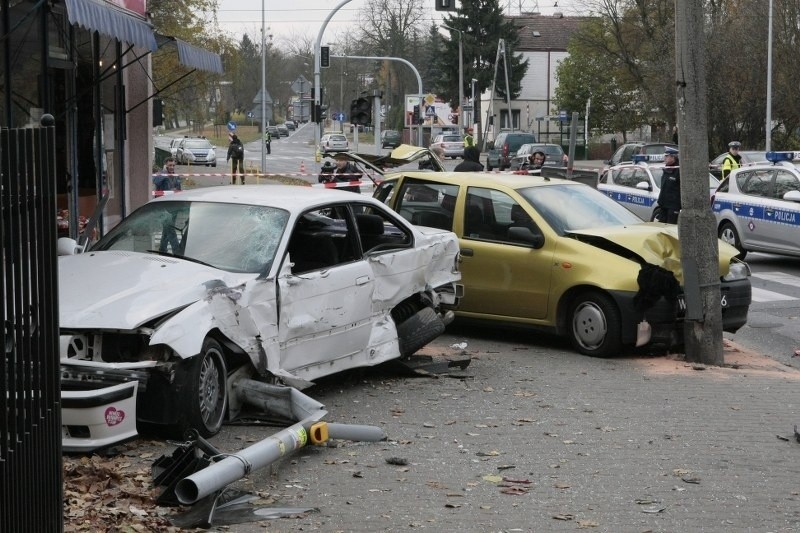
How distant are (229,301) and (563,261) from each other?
4.36 metres

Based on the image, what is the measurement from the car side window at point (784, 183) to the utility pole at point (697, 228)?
8.67 m

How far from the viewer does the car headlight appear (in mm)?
11211

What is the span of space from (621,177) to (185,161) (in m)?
37.6

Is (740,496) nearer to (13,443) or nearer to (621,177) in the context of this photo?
(13,443)

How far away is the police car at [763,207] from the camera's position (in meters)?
18.2

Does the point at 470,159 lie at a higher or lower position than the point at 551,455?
higher

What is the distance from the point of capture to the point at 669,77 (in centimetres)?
4900

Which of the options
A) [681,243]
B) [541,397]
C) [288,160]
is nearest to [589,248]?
[681,243]

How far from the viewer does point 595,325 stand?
34.8 feet

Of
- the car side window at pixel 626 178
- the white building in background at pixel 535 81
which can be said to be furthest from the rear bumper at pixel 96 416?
the white building in background at pixel 535 81

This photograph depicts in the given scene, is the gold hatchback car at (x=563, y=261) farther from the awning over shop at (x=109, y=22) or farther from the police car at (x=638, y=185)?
the police car at (x=638, y=185)

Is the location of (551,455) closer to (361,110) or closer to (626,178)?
(626,178)

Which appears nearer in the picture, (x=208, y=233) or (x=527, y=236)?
(x=208, y=233)

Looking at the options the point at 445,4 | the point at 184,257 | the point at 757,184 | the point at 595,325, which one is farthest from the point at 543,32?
the point at 184,257
